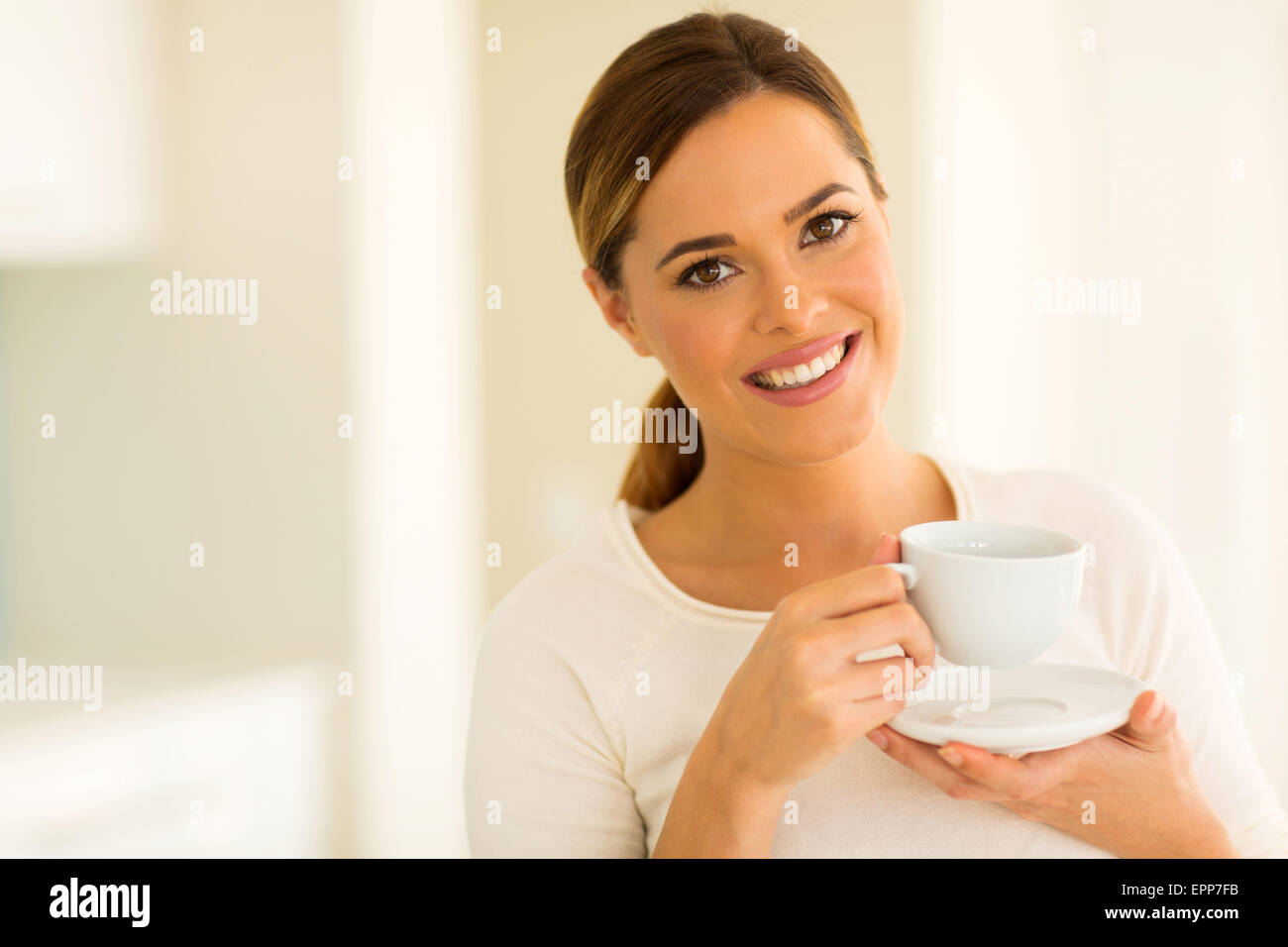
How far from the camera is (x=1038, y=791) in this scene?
0.80 m

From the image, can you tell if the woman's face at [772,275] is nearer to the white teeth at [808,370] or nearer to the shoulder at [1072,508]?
the white teeth at [808,370]

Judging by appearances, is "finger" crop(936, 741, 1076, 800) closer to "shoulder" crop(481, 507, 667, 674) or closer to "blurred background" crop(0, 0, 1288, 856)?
"shoulder" crop(481, 507, 667, 674)

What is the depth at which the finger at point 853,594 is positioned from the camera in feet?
2.53

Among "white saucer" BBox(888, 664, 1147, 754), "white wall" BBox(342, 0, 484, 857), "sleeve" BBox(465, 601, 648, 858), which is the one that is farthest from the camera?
"white wall" BBox(342, 0, 484, 857)

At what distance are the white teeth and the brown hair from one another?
22 centimetres

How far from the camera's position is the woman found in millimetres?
938

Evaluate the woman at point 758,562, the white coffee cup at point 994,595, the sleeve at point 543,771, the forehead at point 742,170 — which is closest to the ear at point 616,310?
the woman at point 758,562

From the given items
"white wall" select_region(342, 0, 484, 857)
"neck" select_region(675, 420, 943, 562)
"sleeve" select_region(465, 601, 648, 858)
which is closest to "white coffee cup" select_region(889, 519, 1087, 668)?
"neck" select_region(675, 420, 943, 562)

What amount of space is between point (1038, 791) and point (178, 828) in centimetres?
186

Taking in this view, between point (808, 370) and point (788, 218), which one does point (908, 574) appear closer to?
point (808, 370)

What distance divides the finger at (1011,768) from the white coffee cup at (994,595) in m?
0.07

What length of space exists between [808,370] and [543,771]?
0.50 m

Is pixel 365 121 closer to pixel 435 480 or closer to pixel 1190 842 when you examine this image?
pixel 435 480

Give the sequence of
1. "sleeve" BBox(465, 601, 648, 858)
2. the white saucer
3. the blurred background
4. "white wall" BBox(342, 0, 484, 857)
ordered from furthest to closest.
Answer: "white wall" BBox(342, 0, 484, 857) → the blurred background → "sleeve" BBox(465, 601, 648, 858) → the white saucer
